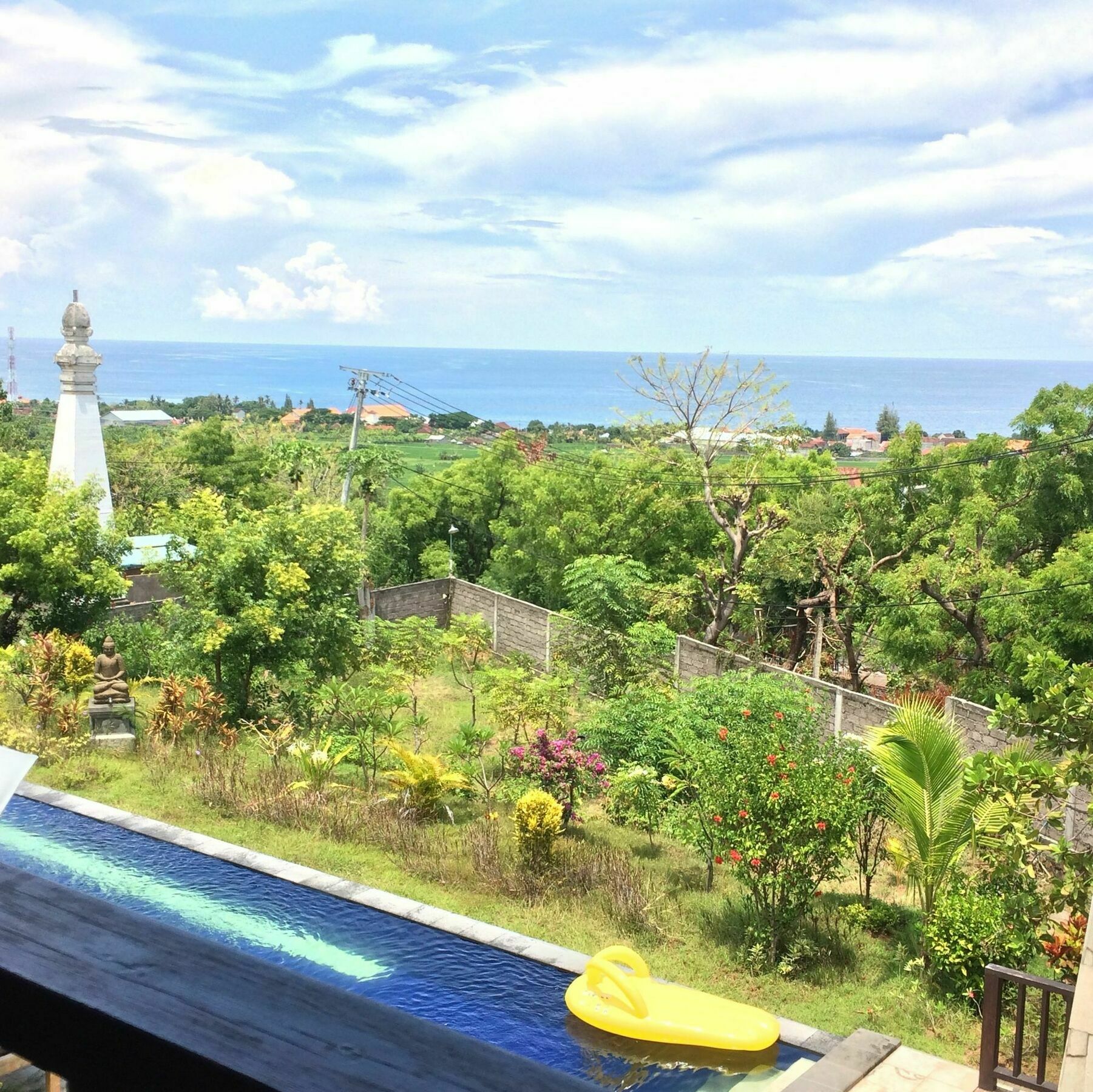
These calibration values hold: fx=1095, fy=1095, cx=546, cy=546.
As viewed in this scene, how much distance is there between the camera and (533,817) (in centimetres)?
788

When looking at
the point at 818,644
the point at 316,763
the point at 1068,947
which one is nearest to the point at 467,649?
the point at 818,644

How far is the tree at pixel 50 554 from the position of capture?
11.7 m

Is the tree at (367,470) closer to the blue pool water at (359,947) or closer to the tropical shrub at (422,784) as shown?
the tropical shrub at (422,784)

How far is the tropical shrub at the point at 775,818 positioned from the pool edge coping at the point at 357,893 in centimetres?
95

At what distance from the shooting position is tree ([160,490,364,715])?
35.9ft

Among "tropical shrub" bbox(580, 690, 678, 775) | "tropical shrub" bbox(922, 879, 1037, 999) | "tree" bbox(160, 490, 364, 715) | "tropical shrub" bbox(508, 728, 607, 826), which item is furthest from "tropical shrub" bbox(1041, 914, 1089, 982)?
"tree" bbox(160, 490, 364, 715)

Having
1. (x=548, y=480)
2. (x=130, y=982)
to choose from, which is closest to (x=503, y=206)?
(x=548, y=480)

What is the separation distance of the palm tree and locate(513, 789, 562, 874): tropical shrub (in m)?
2.39

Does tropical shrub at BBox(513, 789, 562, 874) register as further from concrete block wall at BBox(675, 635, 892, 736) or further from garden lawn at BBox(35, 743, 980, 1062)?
concrete block wall at BBox(675, 635, 892, 736)

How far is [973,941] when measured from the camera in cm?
613

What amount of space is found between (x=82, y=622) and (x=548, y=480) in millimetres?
8029

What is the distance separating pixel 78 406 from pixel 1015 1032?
46.1ft

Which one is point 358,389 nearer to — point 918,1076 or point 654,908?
point 654,908

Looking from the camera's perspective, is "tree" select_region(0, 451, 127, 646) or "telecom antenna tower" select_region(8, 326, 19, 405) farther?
"telecom antenna tower" select_region(8, 326, 19, 405)
